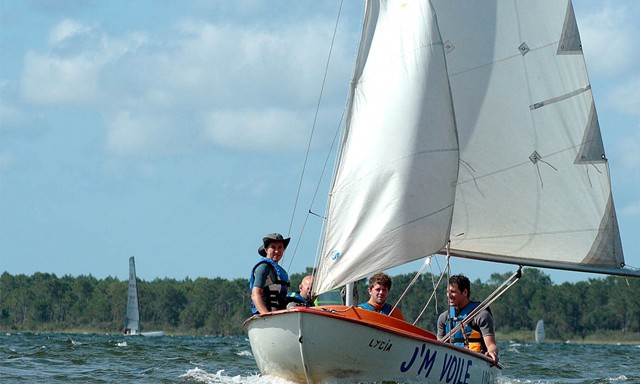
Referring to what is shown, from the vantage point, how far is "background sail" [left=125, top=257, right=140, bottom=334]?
76.8m

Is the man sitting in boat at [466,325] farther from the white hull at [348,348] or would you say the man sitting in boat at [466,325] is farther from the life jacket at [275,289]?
the life jacket at [275,289]

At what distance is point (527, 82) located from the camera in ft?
55.5

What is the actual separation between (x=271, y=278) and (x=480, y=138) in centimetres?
395

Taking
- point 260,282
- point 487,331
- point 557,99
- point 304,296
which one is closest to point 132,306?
point 557,99

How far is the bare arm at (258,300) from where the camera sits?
44.9 ft

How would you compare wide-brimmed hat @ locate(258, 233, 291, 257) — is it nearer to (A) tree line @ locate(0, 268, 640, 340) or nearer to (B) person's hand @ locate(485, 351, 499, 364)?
(B) person's hand @ locate(485, 351, 499, 364)

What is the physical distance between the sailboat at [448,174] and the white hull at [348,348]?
1 cm

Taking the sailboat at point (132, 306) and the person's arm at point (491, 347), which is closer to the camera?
the person's arm at point (491, 347)

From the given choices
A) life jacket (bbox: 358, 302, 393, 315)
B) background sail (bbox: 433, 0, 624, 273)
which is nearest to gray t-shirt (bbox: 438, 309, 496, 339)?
life jacket (bbox: 358, 302, 393, 315)

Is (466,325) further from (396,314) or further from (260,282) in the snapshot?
(260,282)

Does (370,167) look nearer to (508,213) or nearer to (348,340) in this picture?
(348,340)

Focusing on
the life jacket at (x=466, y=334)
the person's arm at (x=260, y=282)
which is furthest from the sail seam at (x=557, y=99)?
the person's arm at (x=260, y=282)

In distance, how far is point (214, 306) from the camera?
128m

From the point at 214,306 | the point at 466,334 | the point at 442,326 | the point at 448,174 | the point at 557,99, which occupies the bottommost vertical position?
the point at 466,334
